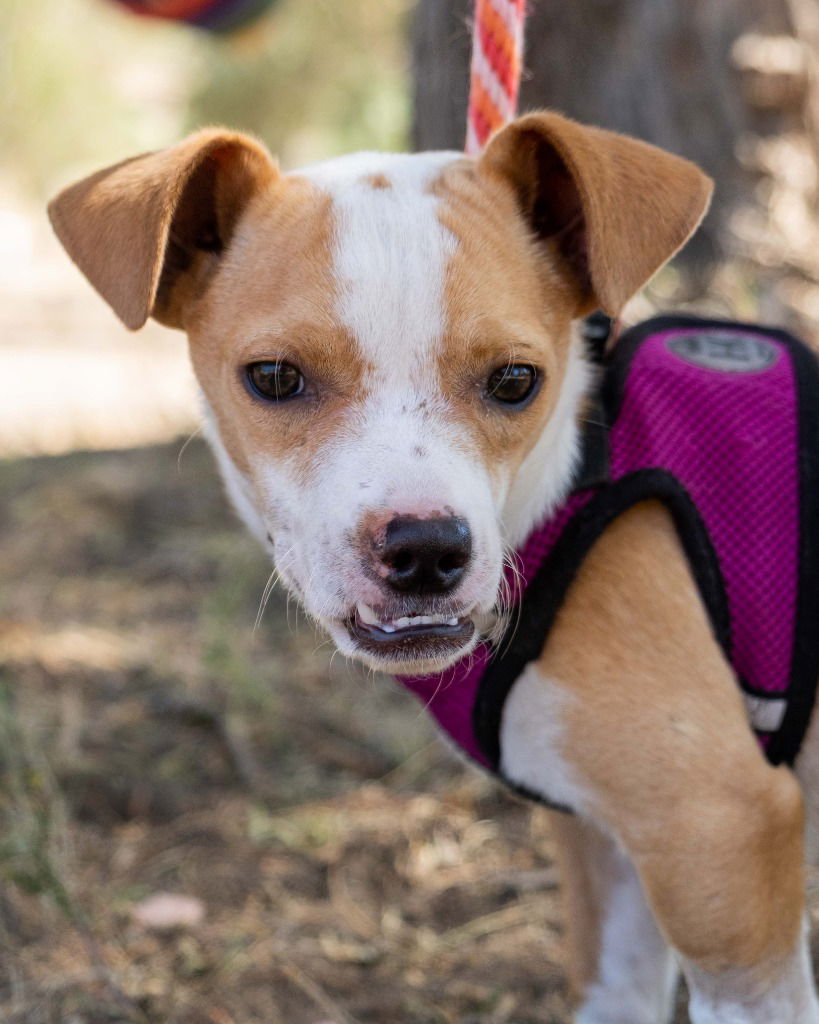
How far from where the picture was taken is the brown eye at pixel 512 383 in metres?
2.15

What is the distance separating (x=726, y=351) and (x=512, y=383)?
0.58 metres

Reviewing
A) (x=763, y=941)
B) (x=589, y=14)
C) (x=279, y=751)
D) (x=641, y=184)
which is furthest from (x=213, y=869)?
(x=589, y=14)

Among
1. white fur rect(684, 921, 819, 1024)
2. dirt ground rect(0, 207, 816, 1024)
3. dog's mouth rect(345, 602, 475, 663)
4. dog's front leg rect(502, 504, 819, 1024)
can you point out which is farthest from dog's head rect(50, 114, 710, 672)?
dirt ground rect(0, 207, 816, 1024)

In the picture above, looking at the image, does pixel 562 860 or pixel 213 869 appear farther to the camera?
pixel 213 869

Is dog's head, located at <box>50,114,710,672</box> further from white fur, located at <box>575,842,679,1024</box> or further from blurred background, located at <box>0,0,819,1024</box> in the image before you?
white fur, located at <box>575,842,679,1024</box>

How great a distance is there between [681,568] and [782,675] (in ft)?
0.95

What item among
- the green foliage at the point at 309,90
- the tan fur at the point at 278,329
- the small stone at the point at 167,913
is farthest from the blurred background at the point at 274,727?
the green foliage at the point at 309,90

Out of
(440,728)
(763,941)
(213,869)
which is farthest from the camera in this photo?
(213,869)

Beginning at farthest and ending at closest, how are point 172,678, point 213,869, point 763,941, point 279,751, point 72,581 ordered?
point 72,581, point 172,678, point 279,751, point 213,869, point 763,941

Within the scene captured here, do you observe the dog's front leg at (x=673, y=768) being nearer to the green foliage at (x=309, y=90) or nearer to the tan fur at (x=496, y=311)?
the tan fur at (x=496, y=311)

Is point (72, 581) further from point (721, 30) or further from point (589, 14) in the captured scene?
point (721, 30)

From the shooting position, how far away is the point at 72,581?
5.24 meters

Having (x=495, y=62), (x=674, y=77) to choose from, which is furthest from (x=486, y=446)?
(x=674, y=77)

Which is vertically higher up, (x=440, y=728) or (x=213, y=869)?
(x=440, y=728)
